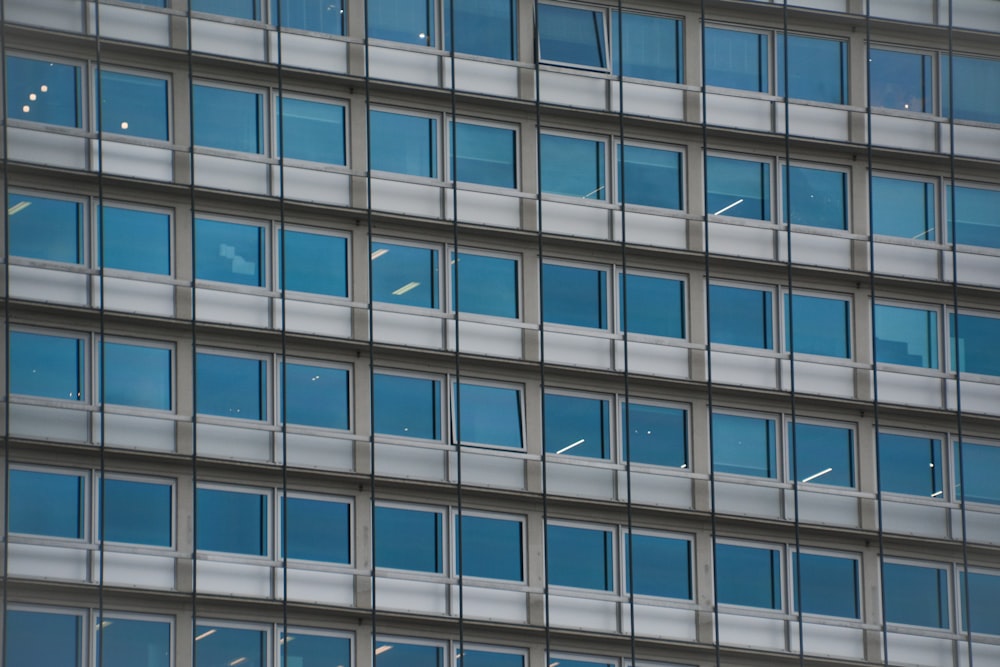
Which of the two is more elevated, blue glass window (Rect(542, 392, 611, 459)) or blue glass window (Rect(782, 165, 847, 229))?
blue glass window (Rect(782, 165, 847, 229))

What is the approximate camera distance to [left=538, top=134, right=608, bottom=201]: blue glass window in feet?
153

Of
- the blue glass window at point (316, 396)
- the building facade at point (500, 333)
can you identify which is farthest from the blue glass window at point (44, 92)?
the blue glass window at point (316, 396)

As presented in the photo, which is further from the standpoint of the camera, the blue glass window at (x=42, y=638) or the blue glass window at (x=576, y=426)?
the blue glass window at (x=576, y=426)

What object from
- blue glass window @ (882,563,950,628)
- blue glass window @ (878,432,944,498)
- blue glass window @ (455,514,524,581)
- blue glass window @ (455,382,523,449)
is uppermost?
blue glass window @ (455,382,523,449)

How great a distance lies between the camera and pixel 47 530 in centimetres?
4306

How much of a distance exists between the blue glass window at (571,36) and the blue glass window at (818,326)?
19.0 feet

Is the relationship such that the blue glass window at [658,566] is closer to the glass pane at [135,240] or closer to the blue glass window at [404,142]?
the blue glass window at [404,142]

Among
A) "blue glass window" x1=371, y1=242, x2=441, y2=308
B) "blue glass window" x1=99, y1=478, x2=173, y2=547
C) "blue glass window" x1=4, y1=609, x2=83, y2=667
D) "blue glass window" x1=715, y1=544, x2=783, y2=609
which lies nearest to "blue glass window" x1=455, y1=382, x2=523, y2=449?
"blue glass window" x1=371, y1=242, x2=441, y2=308

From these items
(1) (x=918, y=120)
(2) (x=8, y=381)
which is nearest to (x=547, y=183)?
(1) (x=918, y=120)

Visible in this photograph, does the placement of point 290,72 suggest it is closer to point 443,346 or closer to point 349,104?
point 349,104

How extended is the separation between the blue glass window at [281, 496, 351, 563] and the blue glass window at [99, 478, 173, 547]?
2.07m

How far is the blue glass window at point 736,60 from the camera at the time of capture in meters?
47.8

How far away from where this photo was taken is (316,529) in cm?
4438

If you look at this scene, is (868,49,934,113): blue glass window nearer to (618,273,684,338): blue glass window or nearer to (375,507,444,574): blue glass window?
(618,273,684,338): blue glass window
